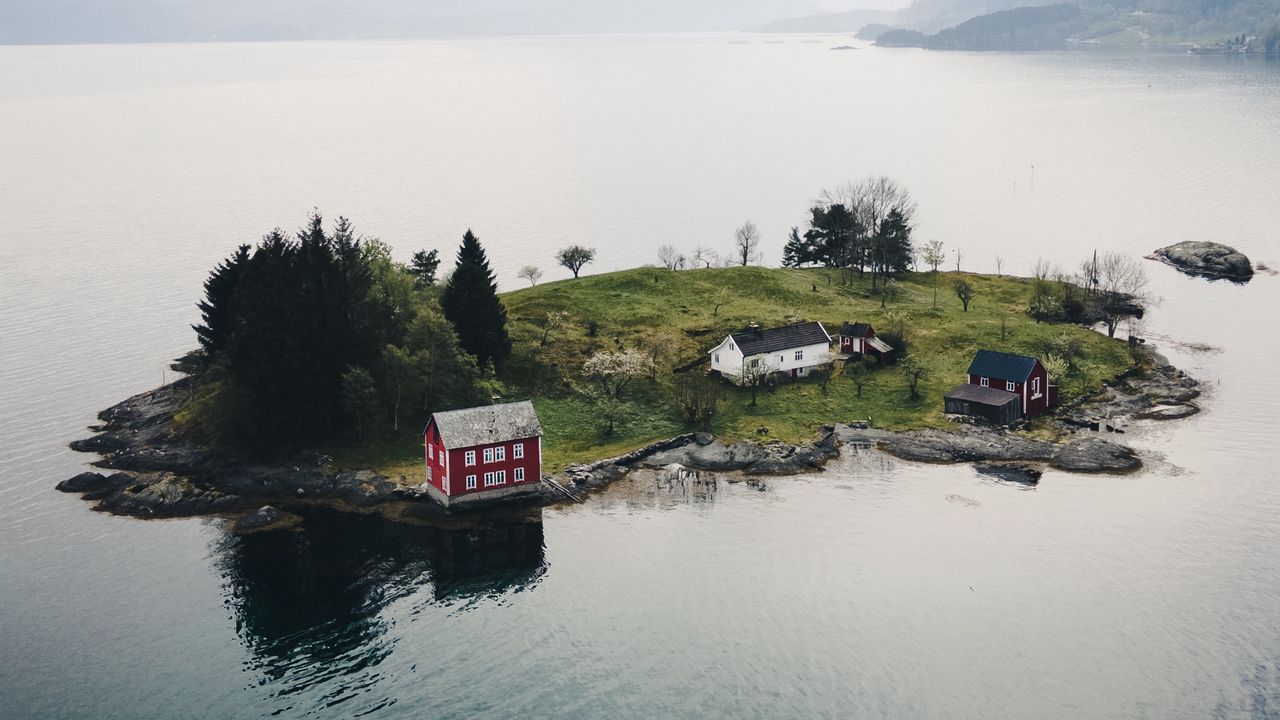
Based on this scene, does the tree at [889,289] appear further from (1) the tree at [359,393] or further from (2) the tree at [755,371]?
(1) the tree at [359,393]

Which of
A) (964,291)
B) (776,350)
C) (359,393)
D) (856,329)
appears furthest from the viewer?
(964,291)

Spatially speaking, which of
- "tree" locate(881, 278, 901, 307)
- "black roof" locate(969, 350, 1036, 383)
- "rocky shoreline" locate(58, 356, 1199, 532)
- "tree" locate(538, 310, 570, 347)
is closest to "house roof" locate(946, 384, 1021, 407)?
"black roof" locate(969, 350, 1036, 383)

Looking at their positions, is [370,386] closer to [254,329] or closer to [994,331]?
[254,329]

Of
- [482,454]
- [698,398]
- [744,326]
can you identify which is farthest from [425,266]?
[482,454]

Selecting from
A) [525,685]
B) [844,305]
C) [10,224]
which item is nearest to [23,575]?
[525,685]

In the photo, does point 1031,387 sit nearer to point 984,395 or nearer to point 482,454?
point 984,395

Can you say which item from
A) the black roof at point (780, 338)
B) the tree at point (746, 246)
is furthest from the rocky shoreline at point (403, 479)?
the tree at point (746, 246)

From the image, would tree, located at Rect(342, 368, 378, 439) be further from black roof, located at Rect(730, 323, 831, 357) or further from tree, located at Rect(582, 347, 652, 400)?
black roof, located at Rect(730, 323, 831, 357)
